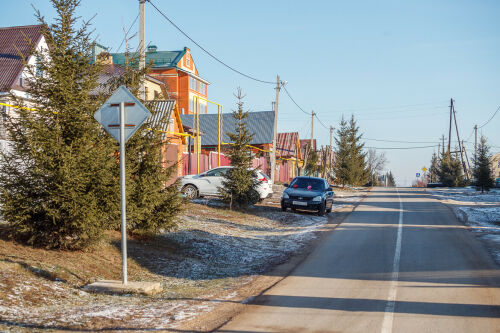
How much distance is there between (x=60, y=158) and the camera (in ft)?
24.1

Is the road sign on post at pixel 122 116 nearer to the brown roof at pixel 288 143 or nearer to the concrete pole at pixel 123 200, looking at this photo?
the concrete pole at pixel 123 200

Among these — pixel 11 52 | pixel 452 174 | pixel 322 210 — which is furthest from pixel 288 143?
pixel 322 210

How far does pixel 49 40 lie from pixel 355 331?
22.4 feet

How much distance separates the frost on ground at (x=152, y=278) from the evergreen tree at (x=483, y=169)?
103ft

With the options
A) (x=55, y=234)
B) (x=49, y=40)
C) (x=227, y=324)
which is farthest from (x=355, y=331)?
(x=49, y=40)

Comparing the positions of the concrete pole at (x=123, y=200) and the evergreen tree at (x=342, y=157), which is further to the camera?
the evergreen tree at (x=342, y=157)

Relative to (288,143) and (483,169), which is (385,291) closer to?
(483,169)

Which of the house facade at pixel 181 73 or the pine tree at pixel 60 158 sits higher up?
the house facade at pixel 181 73

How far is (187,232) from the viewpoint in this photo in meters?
12.1

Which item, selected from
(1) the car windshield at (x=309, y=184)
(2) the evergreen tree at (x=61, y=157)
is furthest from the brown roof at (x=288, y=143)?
(2) the evergreen tree at (x=61, y=157)

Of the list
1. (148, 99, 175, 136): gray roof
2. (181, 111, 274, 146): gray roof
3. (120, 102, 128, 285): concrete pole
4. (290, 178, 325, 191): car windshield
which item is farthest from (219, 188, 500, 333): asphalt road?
(181, 111, 274, 146): gray roof

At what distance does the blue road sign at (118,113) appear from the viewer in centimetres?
687

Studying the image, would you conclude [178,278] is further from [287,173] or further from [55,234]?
[287,173]

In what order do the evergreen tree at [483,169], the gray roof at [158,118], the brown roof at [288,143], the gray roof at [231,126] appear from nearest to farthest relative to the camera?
the gray roof at [158,118]
the evergreen tree at [483,169]
the gray roof at [231,126]
the brown roof at [288,143]
